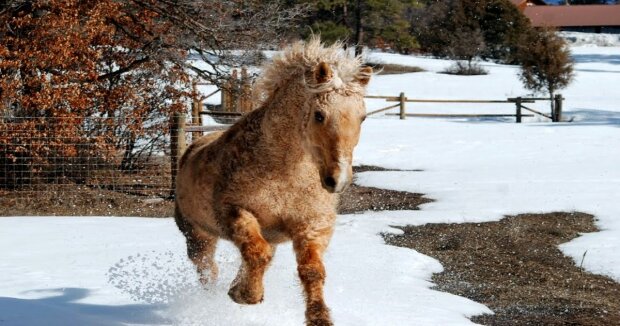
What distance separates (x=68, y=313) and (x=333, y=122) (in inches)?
108

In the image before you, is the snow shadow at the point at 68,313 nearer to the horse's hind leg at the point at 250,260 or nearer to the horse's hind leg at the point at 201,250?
the horse's hind leg at the point at 201,250

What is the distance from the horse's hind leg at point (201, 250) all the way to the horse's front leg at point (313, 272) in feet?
5.19

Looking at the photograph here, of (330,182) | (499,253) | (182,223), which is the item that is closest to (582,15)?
(499,253)

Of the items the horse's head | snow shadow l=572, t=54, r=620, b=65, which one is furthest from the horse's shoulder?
snow shadow l=572, t=54, r=620, b=65

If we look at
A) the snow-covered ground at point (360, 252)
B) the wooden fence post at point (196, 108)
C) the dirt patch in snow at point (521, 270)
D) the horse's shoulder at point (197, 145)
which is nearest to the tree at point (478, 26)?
the snow-covered ground at point (360, 252)

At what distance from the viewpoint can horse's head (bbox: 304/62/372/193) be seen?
13.8 ft

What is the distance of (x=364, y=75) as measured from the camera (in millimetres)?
4750

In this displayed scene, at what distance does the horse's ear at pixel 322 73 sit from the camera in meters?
4.55

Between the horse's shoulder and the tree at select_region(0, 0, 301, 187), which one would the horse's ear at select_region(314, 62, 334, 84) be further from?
the tree at select_region(0, 0, 301, 187)

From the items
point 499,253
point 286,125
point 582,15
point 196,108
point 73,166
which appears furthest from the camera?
point 582,15

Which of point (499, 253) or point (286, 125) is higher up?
point (286, 125)

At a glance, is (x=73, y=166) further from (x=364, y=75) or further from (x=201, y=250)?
(x=364, y=75)

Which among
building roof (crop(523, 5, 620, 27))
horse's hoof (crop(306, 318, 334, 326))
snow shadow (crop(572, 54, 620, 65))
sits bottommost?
horse's hoof (crop(306, 318, 334, 326))

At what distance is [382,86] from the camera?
38.2m
